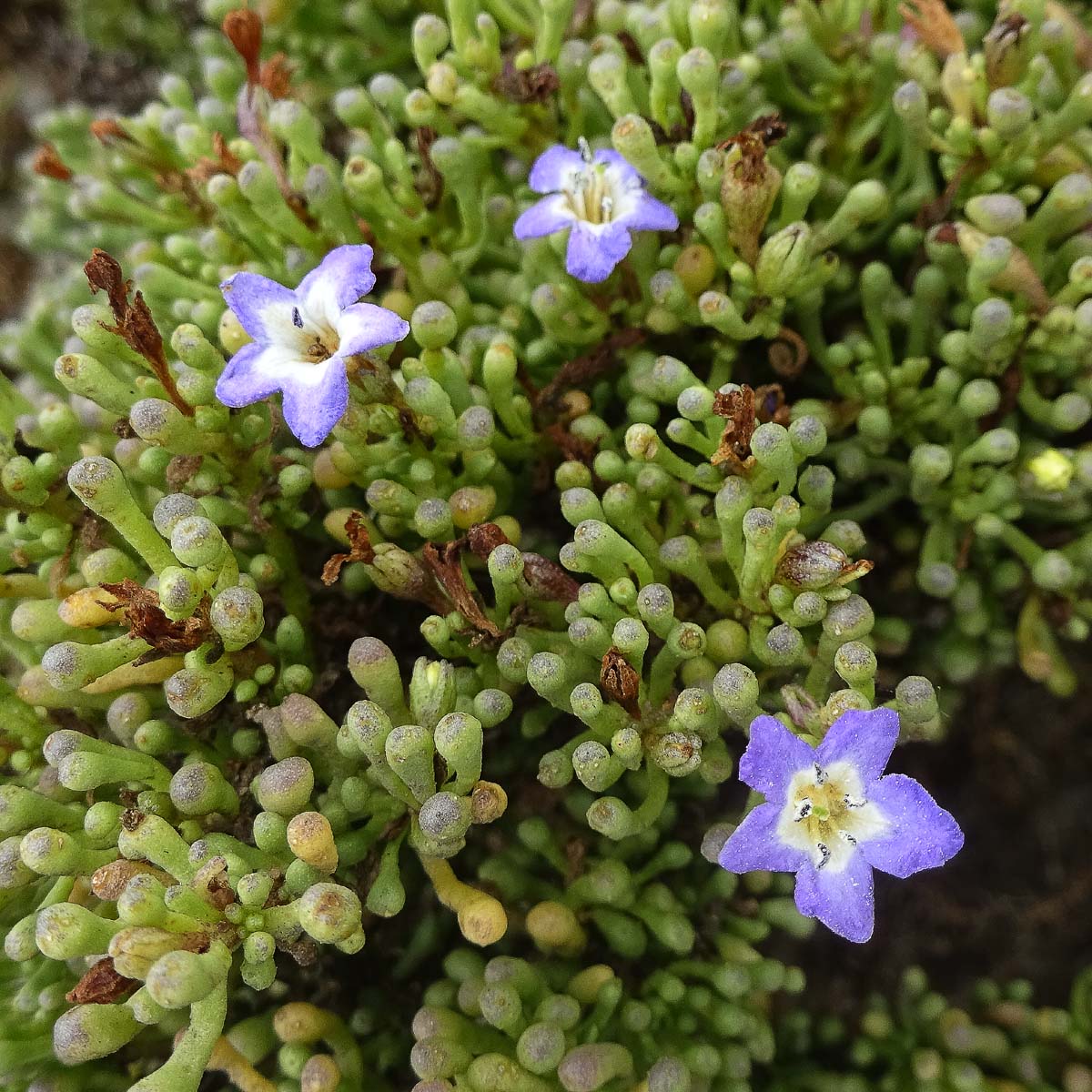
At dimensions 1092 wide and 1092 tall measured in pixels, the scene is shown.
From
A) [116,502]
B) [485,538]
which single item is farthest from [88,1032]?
[485,538]

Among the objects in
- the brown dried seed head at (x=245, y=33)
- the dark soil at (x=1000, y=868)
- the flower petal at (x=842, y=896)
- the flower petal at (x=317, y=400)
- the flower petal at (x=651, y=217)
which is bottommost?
the dark soil at (x=1000, y=868)

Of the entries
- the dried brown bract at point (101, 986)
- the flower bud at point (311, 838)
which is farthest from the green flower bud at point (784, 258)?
the dried brown bract at point (101, 986)

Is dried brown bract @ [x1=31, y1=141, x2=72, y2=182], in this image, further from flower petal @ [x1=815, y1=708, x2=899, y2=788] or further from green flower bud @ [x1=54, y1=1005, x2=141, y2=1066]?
flower petal @ [x1=815, y1=708, x2=899, y2=788]

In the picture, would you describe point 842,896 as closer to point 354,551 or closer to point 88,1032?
point 354,551

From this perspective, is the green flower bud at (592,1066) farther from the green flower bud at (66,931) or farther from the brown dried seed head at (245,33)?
the brown dried seed head at (245,33)

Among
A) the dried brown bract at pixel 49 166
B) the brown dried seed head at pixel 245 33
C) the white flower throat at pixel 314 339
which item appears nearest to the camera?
the white flower throat at pixel 314 339

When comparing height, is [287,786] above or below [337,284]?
below

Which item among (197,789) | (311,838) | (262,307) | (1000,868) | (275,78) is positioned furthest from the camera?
(1000,868)
